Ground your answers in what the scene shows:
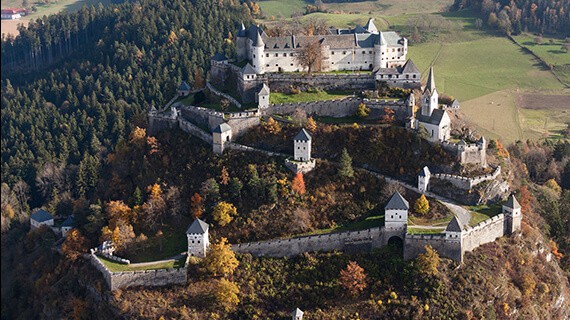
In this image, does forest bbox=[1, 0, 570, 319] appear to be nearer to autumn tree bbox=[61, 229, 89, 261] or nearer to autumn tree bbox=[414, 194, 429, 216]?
autumn tree bbox=[61, 229, 89, 261]

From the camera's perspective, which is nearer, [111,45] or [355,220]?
[355,220]

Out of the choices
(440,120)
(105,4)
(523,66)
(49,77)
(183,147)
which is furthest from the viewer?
(105,4)

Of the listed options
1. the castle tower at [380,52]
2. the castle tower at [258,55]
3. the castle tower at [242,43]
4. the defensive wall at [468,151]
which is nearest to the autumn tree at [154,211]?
the castle tower at [258,55]

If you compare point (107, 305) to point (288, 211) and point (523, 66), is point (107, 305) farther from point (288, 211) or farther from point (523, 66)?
point (523, 66)

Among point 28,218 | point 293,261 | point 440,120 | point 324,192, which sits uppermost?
point 440,120

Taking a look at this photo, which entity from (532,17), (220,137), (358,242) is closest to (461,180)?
(358,242)

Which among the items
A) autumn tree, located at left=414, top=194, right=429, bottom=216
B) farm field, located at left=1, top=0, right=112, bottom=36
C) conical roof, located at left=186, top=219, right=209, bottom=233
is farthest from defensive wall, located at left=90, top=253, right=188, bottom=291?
farm field, located at left=1, top=0, right=112, bottom=36

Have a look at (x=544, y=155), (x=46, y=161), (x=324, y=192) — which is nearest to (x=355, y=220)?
(x=324, y=192)
